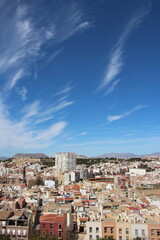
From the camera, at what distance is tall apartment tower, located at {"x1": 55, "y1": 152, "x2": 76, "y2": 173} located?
10856cm

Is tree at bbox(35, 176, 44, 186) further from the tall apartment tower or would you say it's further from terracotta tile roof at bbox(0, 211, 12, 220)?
terracotta tile roof at bbox(0, 211, 12, 220)

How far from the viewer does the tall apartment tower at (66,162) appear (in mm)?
108562

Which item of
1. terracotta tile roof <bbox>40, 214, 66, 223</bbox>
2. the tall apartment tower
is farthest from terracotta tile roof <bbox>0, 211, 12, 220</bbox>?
the tall apartment tower

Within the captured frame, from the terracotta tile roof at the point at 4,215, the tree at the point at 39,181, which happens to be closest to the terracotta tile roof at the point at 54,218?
the terracotta tile roof at the point at 4,215

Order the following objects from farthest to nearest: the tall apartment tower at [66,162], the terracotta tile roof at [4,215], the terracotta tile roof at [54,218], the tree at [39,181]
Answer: the tall apartment tower at [66,162]
the tree at [39,181]
the terracotta tile roof at [54,218]
the terracotta tile roof at [4,215]

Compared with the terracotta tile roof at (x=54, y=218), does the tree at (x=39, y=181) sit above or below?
below

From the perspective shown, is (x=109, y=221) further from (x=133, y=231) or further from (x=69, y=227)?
(x=69, y=227)

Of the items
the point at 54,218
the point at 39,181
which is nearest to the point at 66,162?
the point at 39,181

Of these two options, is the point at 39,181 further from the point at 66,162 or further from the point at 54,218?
the point at 54,218

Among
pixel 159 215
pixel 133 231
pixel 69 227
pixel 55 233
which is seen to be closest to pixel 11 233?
pixel 55 233

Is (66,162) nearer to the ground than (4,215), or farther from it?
farther from it

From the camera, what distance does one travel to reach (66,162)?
10844 cm

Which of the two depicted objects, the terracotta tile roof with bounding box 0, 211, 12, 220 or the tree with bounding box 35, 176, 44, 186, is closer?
the terracotta tile roof with bounding box 0, 211, 12, 220

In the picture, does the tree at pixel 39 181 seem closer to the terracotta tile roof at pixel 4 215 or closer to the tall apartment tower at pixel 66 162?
the tall apartment tower at pixel 66 162
